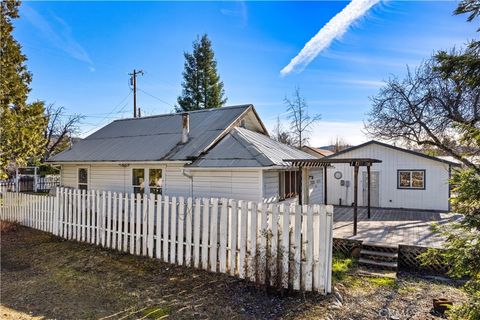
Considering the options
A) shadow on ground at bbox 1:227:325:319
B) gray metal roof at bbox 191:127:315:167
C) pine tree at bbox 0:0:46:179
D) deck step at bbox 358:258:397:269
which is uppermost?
pine tree at bbox 0:0:46:179

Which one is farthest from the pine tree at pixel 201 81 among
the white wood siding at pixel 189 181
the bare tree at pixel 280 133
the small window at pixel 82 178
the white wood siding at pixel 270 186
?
the white wood siding at pixel 270 186

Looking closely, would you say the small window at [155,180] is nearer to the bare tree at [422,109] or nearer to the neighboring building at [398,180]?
the neighboring building at [398,180]

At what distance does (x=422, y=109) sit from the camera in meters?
15.3

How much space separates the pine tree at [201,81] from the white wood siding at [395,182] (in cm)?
1764

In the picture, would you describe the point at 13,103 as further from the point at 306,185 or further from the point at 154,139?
the point at 306,185

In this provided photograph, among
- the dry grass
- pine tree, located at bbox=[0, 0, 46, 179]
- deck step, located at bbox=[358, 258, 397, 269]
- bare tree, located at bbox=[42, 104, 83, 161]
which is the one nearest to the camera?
deck step, located at bbox=[358, 258, 397, 269]

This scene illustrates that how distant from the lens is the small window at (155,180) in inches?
459

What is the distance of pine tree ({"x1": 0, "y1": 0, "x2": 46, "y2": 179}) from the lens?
940cm

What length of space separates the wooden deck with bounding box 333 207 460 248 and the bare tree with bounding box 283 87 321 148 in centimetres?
1407

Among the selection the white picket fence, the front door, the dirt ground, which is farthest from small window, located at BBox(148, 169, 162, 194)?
the front door

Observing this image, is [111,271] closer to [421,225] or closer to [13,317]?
[13,317]

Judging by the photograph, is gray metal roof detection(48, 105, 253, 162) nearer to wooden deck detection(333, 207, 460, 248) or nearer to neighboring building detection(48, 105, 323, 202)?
neighboring building detection(48, 105, 323, 202)

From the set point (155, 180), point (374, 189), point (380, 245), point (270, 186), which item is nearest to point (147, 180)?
point (155, 180)

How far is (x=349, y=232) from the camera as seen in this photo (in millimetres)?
9805
